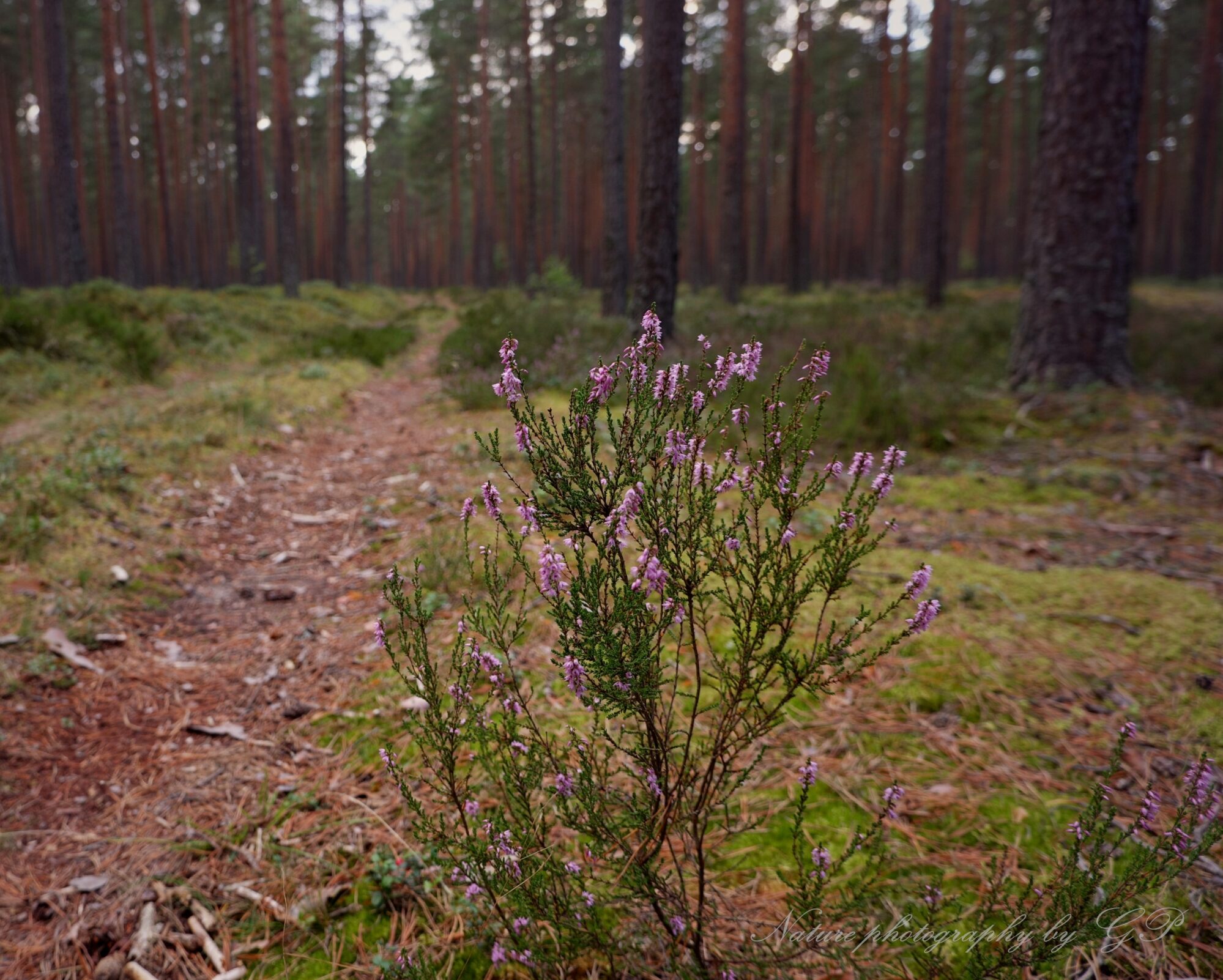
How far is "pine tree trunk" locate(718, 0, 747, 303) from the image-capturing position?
16562 millimetres

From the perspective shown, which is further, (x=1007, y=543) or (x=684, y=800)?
(x=1007, y=543)

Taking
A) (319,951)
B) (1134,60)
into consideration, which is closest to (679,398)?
(319,951)

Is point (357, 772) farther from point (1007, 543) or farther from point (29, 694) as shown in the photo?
point (1007, 543)

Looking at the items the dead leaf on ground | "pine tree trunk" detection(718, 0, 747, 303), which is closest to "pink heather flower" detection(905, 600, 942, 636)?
the dead leaf on ground

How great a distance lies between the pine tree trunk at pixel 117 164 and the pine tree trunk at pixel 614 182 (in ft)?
46.3

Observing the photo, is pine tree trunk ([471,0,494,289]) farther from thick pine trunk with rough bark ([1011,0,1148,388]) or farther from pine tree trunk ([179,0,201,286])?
thick pine trunk with rough bark ([1011,0,1148,388])

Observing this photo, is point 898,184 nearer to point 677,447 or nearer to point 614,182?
point 614,182

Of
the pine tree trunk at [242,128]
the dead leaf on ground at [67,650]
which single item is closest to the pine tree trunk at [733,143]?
the pine tree trunk at [242,128]

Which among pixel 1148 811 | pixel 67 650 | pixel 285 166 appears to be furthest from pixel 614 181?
pixel 1148 811

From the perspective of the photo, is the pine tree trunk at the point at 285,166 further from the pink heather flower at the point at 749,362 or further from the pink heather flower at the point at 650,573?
the pink heather flower at the point at 650,573

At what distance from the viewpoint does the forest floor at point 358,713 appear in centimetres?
193

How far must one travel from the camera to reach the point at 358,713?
113 inches

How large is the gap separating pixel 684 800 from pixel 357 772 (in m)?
1.37

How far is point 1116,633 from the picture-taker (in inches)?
119
